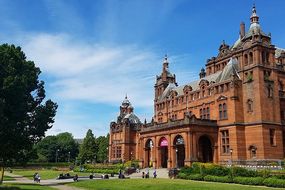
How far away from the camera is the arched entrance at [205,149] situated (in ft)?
205

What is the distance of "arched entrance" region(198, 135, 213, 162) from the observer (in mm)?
Answer: 62406

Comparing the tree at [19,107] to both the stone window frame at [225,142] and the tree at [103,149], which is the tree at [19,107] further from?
the tree at [103,149]

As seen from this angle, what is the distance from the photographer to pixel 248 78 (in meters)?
57.8

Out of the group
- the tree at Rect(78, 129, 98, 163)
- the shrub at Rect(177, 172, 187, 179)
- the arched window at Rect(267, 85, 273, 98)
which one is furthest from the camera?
the tree at Rect(78, 129, 98, 163)

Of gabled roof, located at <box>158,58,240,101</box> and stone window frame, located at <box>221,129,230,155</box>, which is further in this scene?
gabled roof, located at <box>158,58,240,101</box>

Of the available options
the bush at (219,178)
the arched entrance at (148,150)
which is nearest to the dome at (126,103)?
the arched entrance at (148,150)

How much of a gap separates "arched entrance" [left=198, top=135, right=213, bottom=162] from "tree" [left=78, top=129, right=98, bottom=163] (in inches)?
2347

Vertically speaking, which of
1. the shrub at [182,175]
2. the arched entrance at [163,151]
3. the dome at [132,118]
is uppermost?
the dome at [132,118]

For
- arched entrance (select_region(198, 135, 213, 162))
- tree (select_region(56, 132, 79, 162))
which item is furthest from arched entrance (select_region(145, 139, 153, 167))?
tree (select_region(56, 132, 79, 162))

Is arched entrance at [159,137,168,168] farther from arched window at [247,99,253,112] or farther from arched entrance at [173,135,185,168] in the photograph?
arched window at [247,99,253,112]

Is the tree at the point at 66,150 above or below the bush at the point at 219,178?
above

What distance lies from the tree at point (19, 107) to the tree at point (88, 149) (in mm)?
68908

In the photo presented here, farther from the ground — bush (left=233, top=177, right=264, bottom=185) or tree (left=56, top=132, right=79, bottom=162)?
tree (left=56, top=132, right=79, bottom=162)

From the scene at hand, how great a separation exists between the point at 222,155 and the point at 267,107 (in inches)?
435
